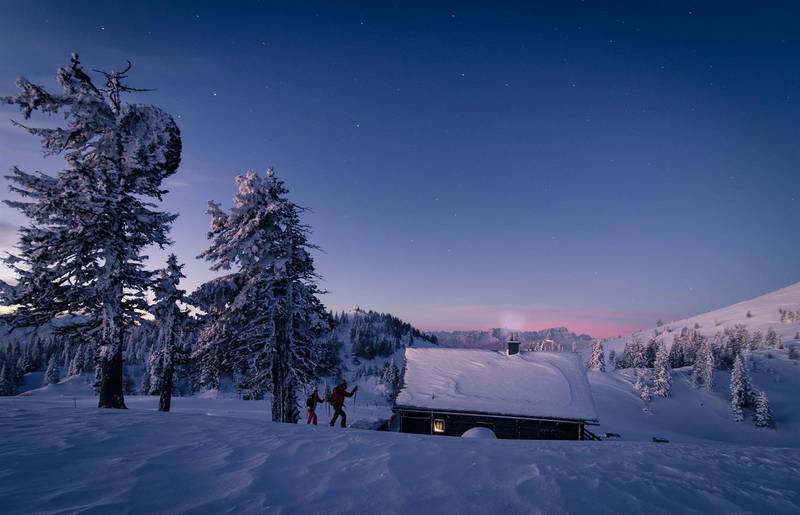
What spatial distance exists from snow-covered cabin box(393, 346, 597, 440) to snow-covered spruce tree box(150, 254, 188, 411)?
14119 mm

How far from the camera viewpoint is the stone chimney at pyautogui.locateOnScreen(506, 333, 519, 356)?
80.5ft

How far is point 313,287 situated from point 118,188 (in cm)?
862

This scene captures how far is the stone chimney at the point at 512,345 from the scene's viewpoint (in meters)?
24.5

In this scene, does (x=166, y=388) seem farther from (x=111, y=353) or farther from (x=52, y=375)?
(x=52, y=375)

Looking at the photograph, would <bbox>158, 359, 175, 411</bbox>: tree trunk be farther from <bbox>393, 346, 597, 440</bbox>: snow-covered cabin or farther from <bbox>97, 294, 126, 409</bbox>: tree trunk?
<bbox>393, 346, 597, 440</bbox>: snow-covered cabin

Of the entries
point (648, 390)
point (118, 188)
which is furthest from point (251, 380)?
point (648, 390)

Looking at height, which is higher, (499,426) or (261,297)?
(261,297)

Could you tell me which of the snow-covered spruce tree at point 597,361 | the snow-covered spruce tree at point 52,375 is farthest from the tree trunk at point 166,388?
the snow-covered spruce tree at point 597,361

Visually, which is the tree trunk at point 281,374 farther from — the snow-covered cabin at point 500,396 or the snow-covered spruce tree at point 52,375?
the snow-covered spruce tree at point 52,375

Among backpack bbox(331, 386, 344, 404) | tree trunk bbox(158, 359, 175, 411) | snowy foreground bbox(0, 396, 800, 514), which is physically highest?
snowy foreground bbox(0, 396, 800, 514)

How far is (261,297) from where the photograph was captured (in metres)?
16.0

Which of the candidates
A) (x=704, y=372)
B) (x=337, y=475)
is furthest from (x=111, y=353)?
(x=704, y=372)

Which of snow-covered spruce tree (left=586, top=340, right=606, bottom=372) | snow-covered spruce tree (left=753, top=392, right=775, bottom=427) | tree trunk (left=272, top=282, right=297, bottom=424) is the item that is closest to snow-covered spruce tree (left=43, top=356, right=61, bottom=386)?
tree trunk (left=272, top=282, right=297, bottom=424)

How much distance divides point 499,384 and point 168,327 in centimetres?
2100
